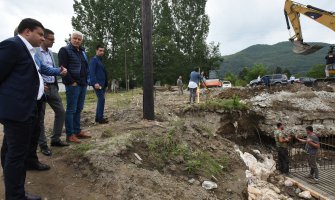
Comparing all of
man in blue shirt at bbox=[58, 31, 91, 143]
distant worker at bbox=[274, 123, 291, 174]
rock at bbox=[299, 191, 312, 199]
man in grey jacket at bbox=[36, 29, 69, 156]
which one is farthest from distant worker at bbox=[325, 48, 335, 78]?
man in grey jacket at bbox=[36, 29, 69, 156]

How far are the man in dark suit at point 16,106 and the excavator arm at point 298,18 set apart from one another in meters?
14.3

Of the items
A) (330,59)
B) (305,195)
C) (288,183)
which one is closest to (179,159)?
(305,195)

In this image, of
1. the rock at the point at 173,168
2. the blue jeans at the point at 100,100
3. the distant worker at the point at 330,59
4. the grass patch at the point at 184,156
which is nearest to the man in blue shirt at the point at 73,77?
the blue jeans at the point at 100,100

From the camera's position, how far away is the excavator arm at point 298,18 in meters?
15.1

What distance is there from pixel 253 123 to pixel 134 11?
25085 millimetres

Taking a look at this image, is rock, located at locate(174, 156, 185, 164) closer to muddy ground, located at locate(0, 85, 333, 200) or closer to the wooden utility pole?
muddy ground, located at locate(0, 85, 333, 200)

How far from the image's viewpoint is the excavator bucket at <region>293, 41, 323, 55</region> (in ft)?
48.4

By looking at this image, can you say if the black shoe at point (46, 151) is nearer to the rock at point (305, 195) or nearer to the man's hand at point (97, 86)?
the man's hand at point (97, 86)

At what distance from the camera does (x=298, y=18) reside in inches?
649

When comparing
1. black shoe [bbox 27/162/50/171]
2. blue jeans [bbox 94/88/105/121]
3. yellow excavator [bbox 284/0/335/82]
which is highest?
yellow excavator [bbox 284/0/335/82]

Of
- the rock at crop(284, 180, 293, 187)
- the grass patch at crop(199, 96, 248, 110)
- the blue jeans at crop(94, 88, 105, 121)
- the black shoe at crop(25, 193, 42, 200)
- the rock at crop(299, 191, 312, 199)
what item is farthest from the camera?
the grass patch at crop(199, 96, 248, 110)

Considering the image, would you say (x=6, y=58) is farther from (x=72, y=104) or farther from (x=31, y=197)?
(x=72, y=104)

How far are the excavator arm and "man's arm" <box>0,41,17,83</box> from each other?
14443 mm

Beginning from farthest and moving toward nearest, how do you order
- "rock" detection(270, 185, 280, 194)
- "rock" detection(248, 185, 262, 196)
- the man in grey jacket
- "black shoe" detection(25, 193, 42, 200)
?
"rock" detection(270, 185, 280, 194) < "rock" detection(248, 185, 262, 196) < the man in grey jacket < "black shoe" detection(25, 193, 42, 200)
